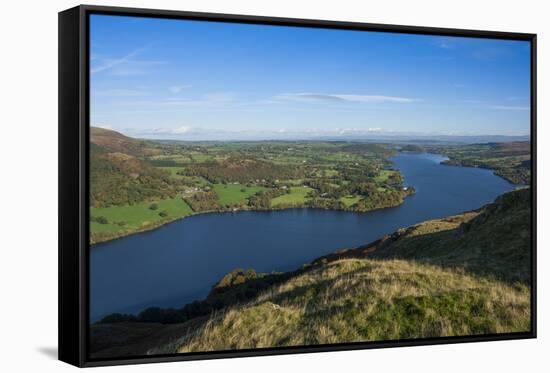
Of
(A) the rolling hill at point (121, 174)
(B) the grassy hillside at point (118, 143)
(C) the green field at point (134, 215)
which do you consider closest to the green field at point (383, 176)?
(C) the green field at point (134, 215)

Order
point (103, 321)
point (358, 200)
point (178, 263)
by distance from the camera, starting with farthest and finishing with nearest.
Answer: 1. point (358, 200)
2. point (178, 263)
3. point (103, 321)

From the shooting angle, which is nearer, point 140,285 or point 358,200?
point 140,285

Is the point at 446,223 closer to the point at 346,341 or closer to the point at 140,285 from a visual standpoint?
the point at 346,341

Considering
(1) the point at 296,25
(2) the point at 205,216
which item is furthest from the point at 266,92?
(2) the point at 205,216

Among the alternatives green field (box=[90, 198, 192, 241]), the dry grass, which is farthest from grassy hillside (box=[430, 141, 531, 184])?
green field (box=[90, 198, 192, 241])

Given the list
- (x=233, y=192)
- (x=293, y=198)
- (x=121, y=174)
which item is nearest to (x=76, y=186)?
(x=121, y=174)

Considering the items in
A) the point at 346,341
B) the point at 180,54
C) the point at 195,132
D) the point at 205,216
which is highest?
the point at 180,54

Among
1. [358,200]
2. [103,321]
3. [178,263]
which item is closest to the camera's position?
[103,321]
